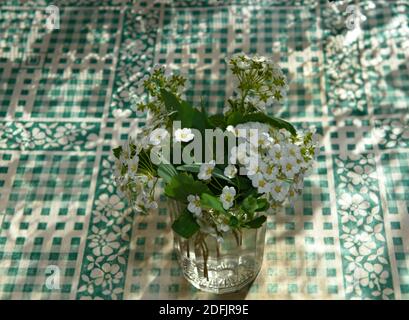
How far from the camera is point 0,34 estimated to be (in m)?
2.16

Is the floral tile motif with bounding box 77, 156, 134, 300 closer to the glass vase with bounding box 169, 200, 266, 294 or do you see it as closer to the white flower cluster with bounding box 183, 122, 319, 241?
the glass vase with bounding box 169, 200, 266, 294

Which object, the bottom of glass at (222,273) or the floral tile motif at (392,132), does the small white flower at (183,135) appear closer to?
the bottom of glass at (222,273)

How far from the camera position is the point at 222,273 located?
1.59 meters

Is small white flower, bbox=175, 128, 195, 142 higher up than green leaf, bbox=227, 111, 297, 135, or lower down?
lower down

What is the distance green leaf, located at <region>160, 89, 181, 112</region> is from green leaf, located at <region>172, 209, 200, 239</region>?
8.1 inches

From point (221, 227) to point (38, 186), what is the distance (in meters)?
0.65

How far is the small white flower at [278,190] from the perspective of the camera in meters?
1.32

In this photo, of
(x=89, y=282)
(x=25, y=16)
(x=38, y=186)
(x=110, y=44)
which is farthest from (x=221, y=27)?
(x=89, y=282)

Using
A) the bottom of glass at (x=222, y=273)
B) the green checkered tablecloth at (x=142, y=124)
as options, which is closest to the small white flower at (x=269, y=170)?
the bottom of glass at (x=222, y=273)

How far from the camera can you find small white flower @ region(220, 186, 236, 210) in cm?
132

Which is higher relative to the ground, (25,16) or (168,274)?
(25,16)

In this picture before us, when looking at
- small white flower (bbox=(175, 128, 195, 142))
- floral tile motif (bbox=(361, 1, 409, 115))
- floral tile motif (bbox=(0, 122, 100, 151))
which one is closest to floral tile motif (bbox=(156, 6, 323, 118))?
floral tile motif (bbox=(361, 1, 409, 115))
